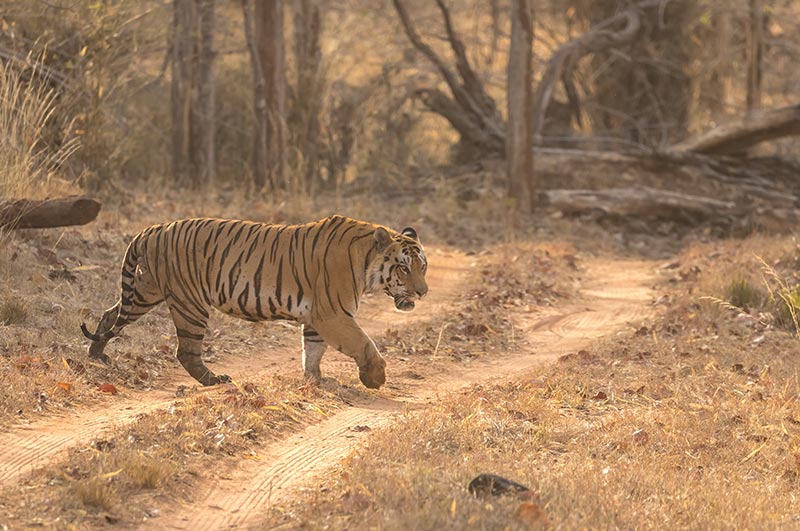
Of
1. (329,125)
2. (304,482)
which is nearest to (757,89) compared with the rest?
(329,125)

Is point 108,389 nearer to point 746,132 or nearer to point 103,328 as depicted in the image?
point 103,328

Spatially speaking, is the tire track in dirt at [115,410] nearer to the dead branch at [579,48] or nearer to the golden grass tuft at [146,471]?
the golden grass tuft at [146,471]

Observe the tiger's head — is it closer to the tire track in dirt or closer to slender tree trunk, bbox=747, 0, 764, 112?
the tire track in dirt

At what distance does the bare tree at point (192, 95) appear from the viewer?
1672 centimetres

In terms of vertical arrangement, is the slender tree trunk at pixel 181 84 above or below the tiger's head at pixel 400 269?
above

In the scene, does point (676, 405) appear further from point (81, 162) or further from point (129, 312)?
point (81, 162)

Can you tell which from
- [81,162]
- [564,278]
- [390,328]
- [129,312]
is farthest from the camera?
[81,162]

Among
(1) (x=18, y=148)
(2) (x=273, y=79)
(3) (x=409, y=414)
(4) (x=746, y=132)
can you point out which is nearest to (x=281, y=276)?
(3) (x=409, y=414)

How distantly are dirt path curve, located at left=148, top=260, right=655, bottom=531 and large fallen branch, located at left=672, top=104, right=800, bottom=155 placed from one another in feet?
19.6

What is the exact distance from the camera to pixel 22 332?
8.15 meters

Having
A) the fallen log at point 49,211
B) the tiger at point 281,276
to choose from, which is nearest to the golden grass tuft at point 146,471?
the tiger at point 281,276

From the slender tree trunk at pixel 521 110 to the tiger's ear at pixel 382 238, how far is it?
948 centimetres

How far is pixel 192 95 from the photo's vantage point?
1775 cm

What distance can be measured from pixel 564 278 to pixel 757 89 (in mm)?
8897
